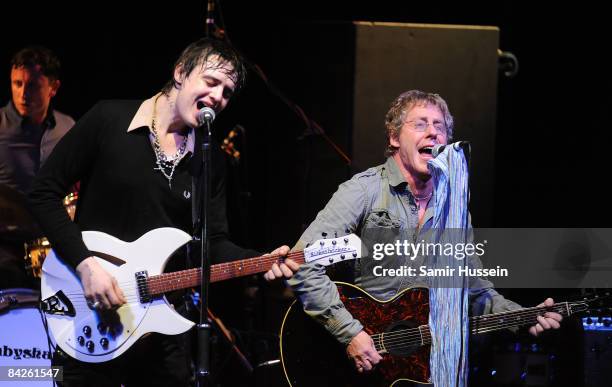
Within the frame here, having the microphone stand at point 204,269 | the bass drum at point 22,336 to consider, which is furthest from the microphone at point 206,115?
the bass drum at point 22,336

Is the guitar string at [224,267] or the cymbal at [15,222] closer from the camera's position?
the guitar string at [224,267]

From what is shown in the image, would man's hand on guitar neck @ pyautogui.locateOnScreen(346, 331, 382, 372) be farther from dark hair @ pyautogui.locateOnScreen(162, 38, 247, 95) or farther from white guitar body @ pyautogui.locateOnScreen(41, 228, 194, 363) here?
dark hair @ pyautogui.locateOnScreen(162, 38, 247, 95)

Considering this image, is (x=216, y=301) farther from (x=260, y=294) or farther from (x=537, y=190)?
(x=537, y=190)

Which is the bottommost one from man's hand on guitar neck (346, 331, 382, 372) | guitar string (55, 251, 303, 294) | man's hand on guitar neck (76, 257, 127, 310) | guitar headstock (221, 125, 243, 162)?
man's hand on guitar neck (346, 331, 382, 372)

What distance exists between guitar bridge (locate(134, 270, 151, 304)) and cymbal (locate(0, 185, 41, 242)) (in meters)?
1.40

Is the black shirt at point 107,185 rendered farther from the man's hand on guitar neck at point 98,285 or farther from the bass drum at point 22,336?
the bass drum at point 22,336

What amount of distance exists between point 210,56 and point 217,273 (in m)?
1.06

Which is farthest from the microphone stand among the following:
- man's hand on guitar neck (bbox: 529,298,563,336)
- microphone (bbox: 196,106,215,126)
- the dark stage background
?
the dark stage background

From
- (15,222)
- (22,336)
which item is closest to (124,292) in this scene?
(22,336)

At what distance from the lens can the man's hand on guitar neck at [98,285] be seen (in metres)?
3.85

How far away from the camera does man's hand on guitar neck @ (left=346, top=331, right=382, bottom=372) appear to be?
408 centimetres

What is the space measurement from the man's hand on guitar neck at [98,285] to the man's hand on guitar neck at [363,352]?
115 cm

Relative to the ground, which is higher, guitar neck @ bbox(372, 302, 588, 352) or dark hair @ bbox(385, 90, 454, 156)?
dark hair @ bbox(385, 90, 454, 156)

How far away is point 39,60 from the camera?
5.92m
